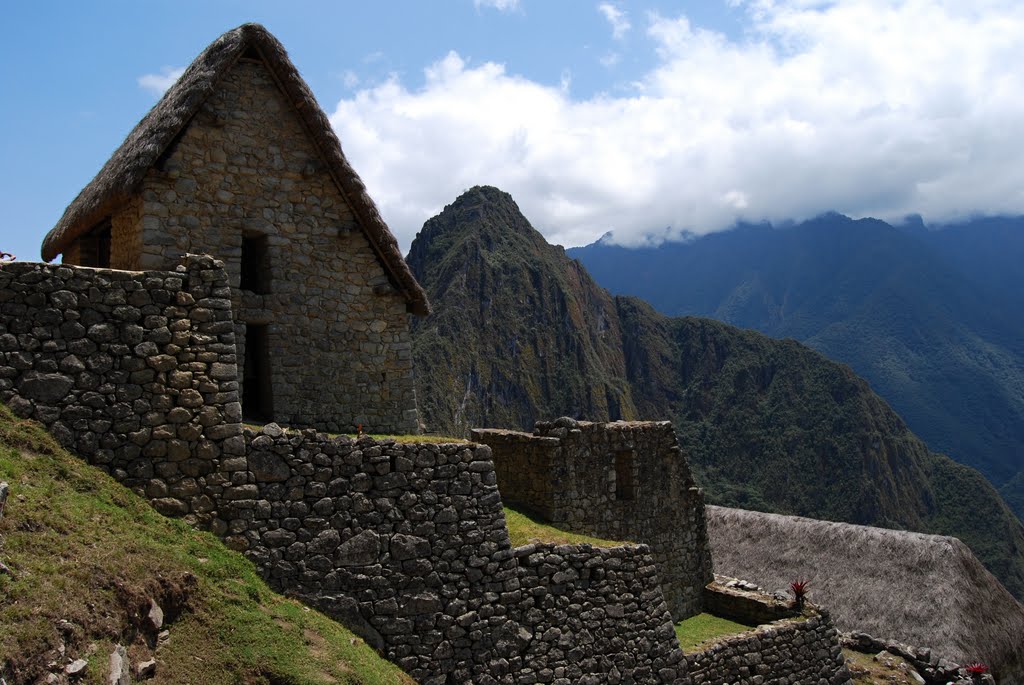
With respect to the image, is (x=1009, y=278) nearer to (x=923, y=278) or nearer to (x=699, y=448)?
(x=923, y=278)

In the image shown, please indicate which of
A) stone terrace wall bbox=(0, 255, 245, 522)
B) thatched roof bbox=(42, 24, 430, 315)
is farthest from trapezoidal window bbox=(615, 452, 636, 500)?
stone terrace wall bbox=(0, 255, 245, 522)

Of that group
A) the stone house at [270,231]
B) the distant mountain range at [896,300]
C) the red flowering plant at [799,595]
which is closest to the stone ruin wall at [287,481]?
the stone house at [270,231]

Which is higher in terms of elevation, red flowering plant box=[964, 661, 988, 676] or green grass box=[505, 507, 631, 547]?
green grass box=[505, 507, 631, 547]

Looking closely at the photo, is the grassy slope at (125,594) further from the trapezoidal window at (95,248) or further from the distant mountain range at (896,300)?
the distant mountain range at (896,300)

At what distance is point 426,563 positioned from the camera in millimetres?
8352

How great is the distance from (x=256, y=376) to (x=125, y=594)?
490 centimetres

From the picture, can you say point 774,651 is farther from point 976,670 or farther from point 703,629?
point 976,670

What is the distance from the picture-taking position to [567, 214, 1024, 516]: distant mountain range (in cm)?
10650

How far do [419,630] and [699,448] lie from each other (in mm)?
81795

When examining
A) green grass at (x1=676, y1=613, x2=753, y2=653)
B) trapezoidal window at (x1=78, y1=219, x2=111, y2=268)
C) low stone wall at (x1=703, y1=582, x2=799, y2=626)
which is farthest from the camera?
low stone wall at (x1=703, y1=582, x2=799, y2=626)

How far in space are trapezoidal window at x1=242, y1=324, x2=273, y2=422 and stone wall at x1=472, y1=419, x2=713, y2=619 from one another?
13.2 feet

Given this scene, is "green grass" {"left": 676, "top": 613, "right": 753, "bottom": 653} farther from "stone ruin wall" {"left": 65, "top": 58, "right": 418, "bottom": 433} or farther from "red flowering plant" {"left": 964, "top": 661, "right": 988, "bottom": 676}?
"stone ruin wall" {"left": 65, "top": 58, "right": 418, "bottom": 433}

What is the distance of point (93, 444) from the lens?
6918 mm

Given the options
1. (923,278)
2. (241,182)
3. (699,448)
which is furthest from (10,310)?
(923,278)
